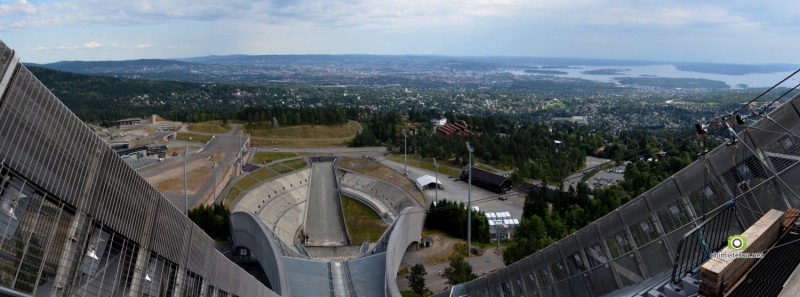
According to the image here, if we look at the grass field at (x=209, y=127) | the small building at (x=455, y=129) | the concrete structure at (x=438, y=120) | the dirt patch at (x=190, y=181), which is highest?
the concrete structure at (x=438, y=120)

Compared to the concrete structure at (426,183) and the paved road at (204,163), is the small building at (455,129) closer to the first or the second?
the concrete structure at (426,183)

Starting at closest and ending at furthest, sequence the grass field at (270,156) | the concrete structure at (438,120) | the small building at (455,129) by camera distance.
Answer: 1. the grass field at (270,156)
2. the small building at (455,129)
3. the concrete structure at (438,120)

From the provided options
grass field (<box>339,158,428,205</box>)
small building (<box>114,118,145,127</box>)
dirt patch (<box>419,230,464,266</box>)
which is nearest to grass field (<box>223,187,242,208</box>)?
grass field (<box>339,158,428,205</box>)

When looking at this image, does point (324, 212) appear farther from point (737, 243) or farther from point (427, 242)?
point (737, 243)

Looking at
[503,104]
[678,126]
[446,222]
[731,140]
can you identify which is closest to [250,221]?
[446,222]

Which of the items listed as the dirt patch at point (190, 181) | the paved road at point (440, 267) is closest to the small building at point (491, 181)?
the paved road at point (440, 267)

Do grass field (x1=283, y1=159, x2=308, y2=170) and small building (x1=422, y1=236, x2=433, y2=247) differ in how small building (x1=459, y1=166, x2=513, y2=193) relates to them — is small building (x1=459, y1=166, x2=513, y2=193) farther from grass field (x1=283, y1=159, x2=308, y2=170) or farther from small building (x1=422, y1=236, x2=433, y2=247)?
grass field (x1=283, y1=159, x2=308, y2=170)

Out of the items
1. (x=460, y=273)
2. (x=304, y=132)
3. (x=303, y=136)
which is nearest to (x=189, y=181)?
(x=303, y=136)
